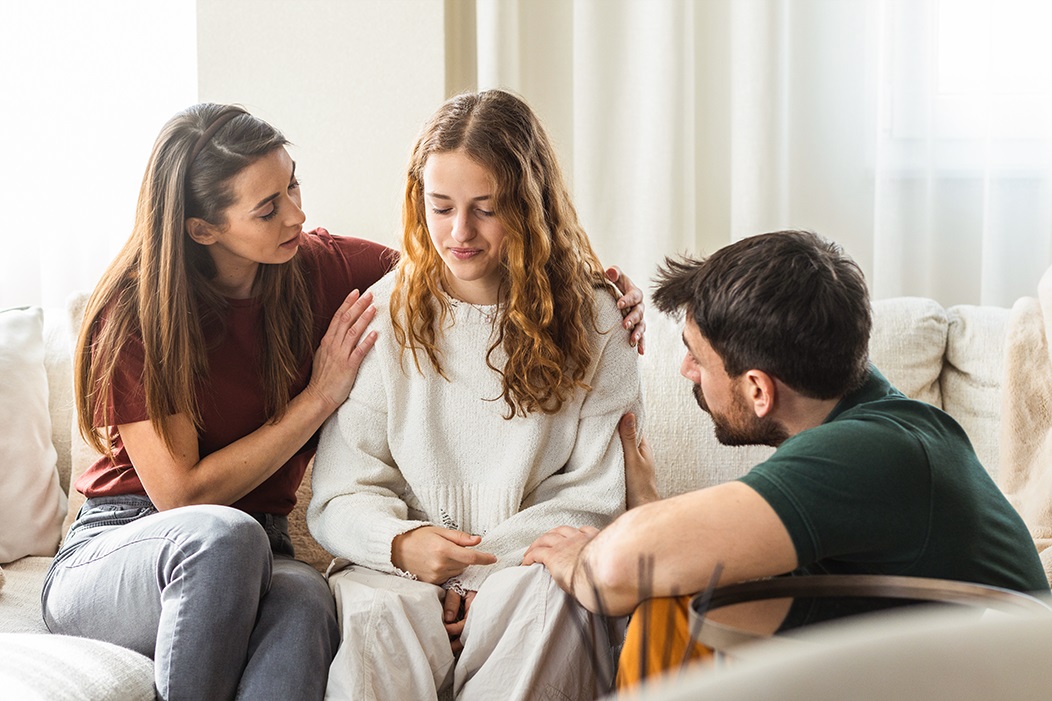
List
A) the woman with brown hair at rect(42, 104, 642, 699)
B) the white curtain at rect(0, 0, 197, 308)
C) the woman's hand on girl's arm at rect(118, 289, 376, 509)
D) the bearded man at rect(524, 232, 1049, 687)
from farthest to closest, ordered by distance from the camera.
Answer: the white curtain at rect(0, 0, 197, 308), the woman's hand on girl's arm at rect(118, 289, 376, 509), the woman with brown hair at rect(42, 104, 642, 699), the bearded man at rect(524, 232, 1049, 687)

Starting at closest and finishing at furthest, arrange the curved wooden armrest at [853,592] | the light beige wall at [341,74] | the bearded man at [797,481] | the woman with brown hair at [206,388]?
the curved wooden armrest at [853,592], the bearded man at [797,481], the woman with brown hair at [206,388], the light beige wall at [341,74]

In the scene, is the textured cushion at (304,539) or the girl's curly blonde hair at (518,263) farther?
the textured cushion at (304,539)

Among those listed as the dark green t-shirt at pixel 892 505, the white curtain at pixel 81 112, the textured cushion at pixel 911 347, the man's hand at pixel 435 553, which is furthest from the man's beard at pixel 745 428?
the white curtain at pixel 81 112

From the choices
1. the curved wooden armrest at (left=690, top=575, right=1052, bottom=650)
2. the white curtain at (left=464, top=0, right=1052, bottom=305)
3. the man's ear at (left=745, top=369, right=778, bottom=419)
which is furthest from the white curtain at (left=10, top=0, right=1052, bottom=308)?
the curved wooden armrest at (left=690, top=575, right=1052, bottom=650)

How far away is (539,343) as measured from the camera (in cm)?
180

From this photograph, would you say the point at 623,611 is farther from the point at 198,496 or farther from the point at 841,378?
the point at 198,496

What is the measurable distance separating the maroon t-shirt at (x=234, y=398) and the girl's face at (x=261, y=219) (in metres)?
0.11

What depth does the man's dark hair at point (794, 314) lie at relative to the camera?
1.41 metres

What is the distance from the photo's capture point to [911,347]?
7.10 ft

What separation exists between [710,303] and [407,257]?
60cm

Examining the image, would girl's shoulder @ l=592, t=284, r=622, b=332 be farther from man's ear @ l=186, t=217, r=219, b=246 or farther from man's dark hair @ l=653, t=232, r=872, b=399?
man's ear @ l=186, t=217, r=219, b=246

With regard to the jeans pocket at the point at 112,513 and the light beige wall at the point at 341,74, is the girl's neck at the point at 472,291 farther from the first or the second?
the light beige wall at the point at 341,74

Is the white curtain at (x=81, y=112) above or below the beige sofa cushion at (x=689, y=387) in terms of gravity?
above

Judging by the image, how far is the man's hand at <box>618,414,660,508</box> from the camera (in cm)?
187
